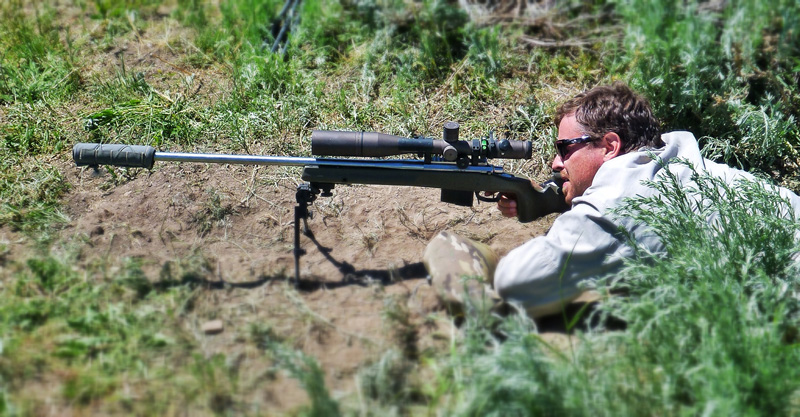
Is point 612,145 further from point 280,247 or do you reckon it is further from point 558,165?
point 280,247

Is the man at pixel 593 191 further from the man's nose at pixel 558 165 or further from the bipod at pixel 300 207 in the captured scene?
the bipod at pixel 300 207

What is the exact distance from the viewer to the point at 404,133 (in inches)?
220

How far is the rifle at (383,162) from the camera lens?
397 cm

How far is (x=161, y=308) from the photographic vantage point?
11.5 ft

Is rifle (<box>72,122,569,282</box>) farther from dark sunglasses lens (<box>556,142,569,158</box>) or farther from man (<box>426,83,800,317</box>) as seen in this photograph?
man (<box>426,83,800,317</box>)

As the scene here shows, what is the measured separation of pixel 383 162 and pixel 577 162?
1.16 metres

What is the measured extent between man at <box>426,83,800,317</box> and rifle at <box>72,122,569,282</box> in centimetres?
26

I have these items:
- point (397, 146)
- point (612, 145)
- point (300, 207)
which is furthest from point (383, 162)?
point (612, 145)

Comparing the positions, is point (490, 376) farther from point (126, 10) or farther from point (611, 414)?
point (126, 10)

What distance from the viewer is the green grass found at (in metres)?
2.94

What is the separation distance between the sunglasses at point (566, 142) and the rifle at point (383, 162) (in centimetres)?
14

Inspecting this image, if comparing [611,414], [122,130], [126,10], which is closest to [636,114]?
[611,414]

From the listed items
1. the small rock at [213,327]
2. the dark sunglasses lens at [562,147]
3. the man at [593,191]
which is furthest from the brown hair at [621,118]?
the small rock at [213,327]

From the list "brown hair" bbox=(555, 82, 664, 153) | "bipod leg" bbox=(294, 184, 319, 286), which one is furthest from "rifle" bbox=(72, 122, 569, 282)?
"brown hair" bbox=(555, 82, 664, 153)
